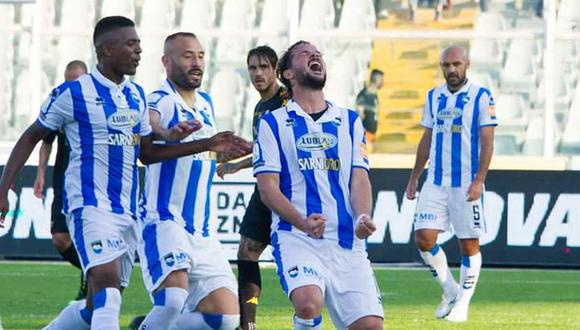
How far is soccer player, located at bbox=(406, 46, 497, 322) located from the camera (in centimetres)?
1264

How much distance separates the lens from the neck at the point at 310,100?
7.84 meters

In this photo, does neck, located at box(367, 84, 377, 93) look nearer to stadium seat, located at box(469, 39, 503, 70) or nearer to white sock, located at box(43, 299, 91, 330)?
stadium seat, located at box(469, 39, 503, 70)

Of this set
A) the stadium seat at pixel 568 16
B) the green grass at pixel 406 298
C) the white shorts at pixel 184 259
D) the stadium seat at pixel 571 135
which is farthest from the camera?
the stadium seat at pixel 568 16

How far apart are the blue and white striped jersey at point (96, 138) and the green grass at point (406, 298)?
3053mm

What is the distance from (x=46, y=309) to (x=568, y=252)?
7.22m

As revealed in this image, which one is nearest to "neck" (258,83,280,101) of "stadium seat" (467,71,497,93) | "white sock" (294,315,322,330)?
"white sock" (294,315,322,330)

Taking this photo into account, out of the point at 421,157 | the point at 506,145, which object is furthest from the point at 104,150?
the point at 506,145

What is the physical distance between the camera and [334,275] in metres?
7.63

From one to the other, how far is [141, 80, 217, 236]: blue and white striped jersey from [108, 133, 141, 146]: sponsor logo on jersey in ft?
1.25

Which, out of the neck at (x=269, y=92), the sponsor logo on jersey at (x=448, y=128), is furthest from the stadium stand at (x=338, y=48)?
the neck at (x=269, y=92)

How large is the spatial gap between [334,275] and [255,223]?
113 inches

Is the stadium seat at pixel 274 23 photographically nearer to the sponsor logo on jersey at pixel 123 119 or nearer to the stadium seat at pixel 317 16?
the stadium seat at pixel 317 16

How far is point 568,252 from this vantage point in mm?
17250

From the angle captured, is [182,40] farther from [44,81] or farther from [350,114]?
[44,81]
